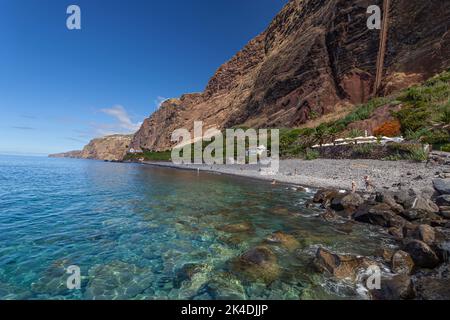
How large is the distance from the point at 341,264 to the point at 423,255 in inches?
91.5

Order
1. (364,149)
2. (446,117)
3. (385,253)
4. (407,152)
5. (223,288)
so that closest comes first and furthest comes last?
(223,288)
(385,253)
(407,152)
(446,117)
(364,149)

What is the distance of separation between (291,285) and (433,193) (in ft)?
38.3

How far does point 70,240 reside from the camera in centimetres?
904

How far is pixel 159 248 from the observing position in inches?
330

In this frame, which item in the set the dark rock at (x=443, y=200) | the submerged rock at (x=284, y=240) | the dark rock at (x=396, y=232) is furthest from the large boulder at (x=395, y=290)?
the dark rock at (x=443, y=200)

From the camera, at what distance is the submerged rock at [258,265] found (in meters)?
6.38

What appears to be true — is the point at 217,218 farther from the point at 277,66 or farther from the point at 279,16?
the point at 279,16

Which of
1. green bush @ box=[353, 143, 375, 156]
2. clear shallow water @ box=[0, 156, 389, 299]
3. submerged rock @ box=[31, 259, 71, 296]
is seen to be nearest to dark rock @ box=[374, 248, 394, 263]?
clear shallow water @ box=[0, 156, 389, 299]

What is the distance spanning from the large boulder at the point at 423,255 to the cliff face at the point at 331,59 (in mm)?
42758

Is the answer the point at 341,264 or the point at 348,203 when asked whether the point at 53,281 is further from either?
the point at 348,203

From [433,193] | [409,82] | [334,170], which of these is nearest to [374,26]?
[409,82]

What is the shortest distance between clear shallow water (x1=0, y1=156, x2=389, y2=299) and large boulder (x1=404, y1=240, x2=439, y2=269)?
1.39m


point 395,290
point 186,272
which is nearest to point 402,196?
point 395,290

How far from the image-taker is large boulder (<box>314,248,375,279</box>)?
6.24 meters
